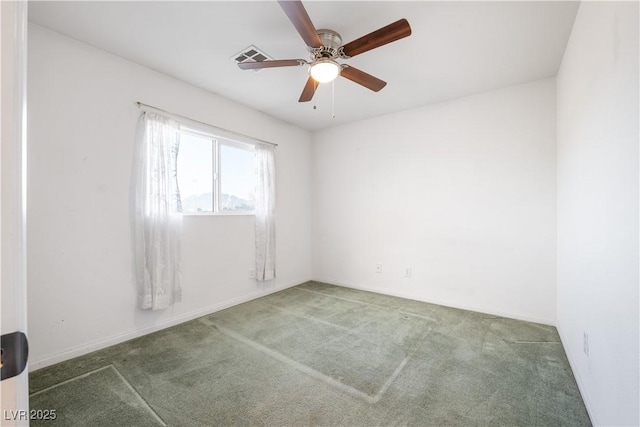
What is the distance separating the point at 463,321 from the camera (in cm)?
284

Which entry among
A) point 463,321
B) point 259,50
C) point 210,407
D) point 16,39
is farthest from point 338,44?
point 463,321

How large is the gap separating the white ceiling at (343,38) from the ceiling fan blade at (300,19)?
10.8 inches

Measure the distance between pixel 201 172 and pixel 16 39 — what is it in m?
2.84

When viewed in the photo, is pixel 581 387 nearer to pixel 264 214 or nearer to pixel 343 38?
pixel 343 38

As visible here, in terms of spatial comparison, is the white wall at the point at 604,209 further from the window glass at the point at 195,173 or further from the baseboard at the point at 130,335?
the window glass at the point at 195,173

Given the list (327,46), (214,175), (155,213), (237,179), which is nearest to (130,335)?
(155,213)

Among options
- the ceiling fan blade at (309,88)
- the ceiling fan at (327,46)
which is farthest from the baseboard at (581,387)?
the ceiling fan blade at (309,88)

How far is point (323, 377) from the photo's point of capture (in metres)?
1.89

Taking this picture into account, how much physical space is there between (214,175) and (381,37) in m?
2.42

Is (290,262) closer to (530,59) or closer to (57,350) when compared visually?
(57,350)

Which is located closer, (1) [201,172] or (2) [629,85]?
→ (2) [629,85]

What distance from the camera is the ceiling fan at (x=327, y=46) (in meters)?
1.54

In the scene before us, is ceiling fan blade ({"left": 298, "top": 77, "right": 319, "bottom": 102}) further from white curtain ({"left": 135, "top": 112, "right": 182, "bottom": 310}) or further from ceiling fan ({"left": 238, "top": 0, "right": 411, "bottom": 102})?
white curtain ({"left": 135, "top": 112, "right": 182, "bottom": 310})

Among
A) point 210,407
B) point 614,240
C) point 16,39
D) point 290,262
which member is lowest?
point 210,407
